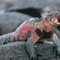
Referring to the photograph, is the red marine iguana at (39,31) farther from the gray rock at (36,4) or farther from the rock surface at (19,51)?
the gray rock at (36,4)

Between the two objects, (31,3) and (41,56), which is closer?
(41,56)

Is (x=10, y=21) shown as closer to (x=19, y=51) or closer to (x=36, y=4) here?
(x=36, y=4)

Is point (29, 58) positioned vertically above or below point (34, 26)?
below

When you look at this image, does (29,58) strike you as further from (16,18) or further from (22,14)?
(22,14)

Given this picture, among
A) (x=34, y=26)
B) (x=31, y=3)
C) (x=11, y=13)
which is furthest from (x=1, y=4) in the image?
(x=34, y=26)

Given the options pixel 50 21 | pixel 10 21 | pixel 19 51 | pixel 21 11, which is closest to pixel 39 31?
pixel 50 21

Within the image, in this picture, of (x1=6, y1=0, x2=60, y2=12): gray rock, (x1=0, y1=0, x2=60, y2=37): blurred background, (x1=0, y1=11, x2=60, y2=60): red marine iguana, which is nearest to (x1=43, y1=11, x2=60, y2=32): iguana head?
(x1=0, y1=11, x2=60, y2=60): red marine iguana

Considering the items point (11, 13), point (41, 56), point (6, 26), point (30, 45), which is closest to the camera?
point (30, 45)
